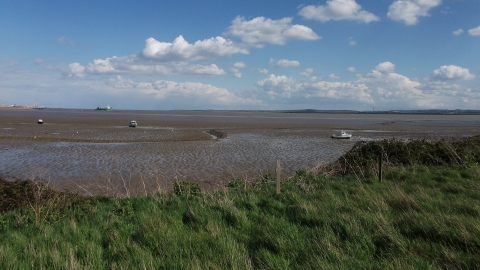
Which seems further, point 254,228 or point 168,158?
point 168,158

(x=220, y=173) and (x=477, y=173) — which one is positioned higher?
(x=477, y=173)

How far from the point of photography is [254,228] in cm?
688

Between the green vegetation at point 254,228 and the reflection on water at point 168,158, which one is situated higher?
the green vegetation at point 254,228

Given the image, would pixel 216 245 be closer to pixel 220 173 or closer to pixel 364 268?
pixel 364 268

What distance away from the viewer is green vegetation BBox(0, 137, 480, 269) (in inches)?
209

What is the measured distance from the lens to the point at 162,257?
18.1 feet

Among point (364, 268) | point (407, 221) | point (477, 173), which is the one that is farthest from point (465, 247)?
point (477, 173)

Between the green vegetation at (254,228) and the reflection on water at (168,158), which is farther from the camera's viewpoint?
the reflection on water at (168,158)

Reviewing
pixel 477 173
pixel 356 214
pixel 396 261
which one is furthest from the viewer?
pixel 477 173

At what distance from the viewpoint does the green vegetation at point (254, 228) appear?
5297 mm

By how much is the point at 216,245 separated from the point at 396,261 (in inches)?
107

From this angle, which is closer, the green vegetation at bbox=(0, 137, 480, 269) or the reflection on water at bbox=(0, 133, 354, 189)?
the green vegetation at bbox=(0, 137, 480, 269)

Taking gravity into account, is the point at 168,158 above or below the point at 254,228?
below

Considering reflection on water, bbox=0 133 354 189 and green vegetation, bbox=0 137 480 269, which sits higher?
green vegetation, bbox=0 137 480 269
